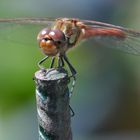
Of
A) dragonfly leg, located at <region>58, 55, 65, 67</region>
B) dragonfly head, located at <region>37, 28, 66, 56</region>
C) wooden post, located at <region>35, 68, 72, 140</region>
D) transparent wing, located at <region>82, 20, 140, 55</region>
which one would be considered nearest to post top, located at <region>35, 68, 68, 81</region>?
wooden post, located at <region>35, 68, 72, 140</region>

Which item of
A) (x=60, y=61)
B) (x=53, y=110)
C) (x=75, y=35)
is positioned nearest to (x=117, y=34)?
(x=75, y=35)

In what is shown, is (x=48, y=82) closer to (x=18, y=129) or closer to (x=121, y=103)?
(x=18, y=129)

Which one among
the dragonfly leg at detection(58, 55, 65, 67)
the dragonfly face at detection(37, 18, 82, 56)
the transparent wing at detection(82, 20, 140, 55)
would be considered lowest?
the transparent wing at detection(82, 20, 140, 55)

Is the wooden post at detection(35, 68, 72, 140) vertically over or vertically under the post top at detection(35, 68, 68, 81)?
under

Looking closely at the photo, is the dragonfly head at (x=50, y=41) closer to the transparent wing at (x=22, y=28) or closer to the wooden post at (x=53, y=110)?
the wooden post at (x=53, y=110)

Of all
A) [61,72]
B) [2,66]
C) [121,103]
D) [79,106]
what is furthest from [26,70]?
[61,72]

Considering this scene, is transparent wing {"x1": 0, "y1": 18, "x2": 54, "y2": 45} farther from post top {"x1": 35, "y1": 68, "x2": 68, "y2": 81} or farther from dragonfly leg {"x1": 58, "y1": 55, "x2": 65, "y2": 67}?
post top {"x1": 35, "y1": 68, "x2": 68, "y2": 81}
